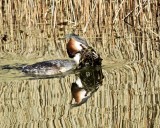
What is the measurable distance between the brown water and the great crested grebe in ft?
0.54

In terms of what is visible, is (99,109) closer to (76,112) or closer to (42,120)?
(76,112)

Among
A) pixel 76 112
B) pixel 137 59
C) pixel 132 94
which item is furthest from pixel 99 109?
pixel 137 59

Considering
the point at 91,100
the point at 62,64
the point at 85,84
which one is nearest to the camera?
the point at 91,100

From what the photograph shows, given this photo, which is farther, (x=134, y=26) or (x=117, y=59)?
(x=134, y=26)

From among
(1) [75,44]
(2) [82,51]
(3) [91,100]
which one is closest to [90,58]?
(2) [82,51]

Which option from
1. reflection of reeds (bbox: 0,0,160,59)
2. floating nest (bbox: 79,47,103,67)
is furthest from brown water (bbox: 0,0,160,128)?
floating nest (bbox: 79,47,103,67)

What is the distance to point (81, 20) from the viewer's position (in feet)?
37.4

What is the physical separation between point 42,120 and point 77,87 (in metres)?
1.51

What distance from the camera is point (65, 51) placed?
937cm

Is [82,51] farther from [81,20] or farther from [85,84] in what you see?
[81,20]

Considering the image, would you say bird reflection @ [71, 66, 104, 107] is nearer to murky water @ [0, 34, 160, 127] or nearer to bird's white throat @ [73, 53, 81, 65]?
murky water @ [0, 34, 160, 127]

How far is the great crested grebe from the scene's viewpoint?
26.4 feet

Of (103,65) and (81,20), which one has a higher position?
(81,20)

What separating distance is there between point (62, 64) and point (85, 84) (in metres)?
0.61
